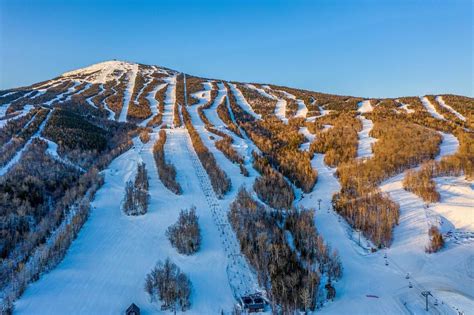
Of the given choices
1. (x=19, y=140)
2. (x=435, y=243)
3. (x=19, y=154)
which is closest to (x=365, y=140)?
(x=435, y=243)

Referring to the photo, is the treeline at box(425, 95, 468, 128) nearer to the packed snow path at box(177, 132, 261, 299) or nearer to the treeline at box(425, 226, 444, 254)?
the treeline at box(425, 226, 444, 254)

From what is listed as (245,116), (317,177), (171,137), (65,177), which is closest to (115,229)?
(65,177)

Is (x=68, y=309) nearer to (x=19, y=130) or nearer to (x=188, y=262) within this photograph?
(x=188, y=262)

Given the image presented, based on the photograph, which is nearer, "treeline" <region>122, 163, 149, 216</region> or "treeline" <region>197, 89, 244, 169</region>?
"treeline" <region>122, 163, 149, 216</region>

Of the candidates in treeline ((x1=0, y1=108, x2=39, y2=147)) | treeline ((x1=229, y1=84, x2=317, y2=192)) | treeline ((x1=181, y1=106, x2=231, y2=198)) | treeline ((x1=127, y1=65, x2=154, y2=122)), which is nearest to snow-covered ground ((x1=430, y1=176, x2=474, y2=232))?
treeline ((x1=229, y1=84, x2=317, y2=192))

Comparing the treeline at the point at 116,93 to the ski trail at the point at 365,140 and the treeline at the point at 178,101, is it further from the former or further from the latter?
the ski trail at the point at 365,140
